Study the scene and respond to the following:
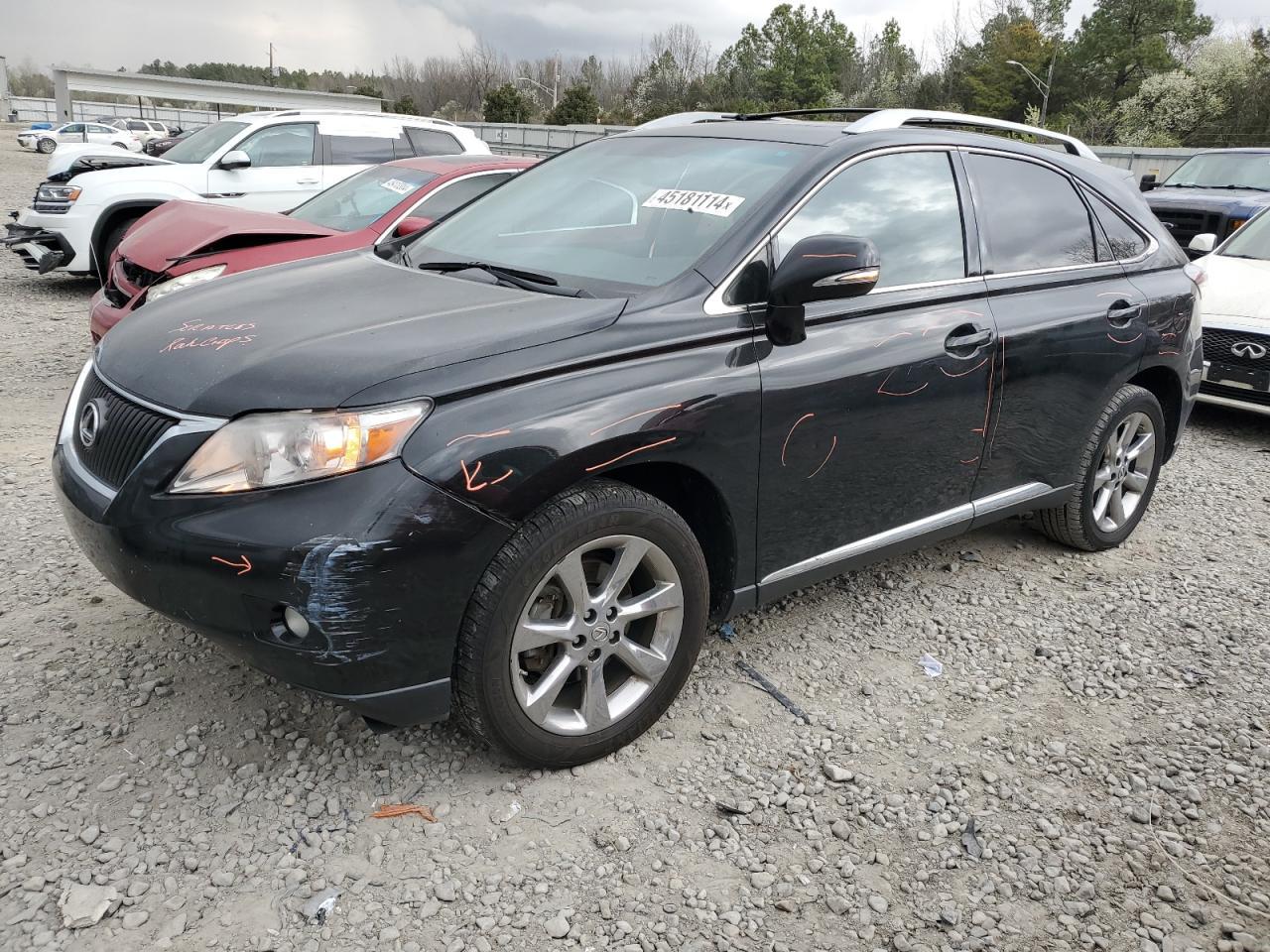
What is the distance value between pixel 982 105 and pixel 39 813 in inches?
2360


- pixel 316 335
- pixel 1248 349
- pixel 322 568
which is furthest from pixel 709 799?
pixel 1248 349

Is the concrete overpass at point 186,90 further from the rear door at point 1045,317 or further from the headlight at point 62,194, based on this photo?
the rear door at point 1045,317

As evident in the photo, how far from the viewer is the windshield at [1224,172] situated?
41.2 ft

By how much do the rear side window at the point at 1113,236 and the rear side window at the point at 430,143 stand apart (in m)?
7.69

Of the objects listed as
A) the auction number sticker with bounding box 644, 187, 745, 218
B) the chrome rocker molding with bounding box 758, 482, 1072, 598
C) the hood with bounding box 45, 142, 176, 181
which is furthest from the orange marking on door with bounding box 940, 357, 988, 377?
the hood with bounding box 45, 142, 176, 181

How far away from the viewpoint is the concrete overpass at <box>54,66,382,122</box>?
1976 inches

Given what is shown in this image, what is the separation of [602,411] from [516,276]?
0.77 m

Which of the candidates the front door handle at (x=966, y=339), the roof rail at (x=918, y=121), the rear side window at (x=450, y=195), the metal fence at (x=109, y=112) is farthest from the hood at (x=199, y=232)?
the metal fence at (x=109, y=112)

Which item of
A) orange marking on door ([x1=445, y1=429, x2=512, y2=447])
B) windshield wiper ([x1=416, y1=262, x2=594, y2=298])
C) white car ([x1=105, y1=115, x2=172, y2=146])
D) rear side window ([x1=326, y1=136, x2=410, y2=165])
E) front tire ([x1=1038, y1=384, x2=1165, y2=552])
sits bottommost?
front tire ([x1=1038, y1=384, x2=1165, y2=552])

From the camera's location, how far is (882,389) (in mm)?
3203

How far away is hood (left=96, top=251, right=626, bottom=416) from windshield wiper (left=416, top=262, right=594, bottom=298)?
0.06 m

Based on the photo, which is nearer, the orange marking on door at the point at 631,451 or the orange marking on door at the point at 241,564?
the orange marking on door at the point at 241,564

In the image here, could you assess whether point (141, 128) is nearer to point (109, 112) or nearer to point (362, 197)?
point (109, 112)

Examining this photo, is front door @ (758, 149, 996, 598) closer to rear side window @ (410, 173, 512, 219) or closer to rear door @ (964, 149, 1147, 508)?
rear door @ (964, 149, 1147, 508)
